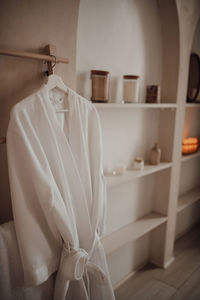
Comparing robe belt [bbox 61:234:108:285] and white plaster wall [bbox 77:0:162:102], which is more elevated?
white plaster wall [bbox 77:0:162:102]

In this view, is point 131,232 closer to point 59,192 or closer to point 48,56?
point 59,192

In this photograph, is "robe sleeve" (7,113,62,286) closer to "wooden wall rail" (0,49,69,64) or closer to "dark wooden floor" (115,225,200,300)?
"wooden wall rail" (0,49,69,64)

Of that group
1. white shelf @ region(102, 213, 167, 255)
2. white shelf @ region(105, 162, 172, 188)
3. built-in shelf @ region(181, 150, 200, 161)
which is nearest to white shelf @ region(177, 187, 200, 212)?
white shelf @ region(102, 213, 167, 255)

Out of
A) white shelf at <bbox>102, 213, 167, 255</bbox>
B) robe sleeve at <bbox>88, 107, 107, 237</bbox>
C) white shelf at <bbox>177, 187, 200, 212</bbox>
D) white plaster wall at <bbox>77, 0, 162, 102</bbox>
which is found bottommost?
white shelf at <bbox>102, 213, 167, 255</bbox>

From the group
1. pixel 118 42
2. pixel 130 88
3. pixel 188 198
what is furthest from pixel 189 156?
pixel 118 42

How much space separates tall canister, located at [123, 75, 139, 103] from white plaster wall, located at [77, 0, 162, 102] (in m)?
0.09

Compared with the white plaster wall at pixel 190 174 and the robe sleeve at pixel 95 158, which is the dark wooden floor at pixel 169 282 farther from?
the robe sleeve at pixel 95 158

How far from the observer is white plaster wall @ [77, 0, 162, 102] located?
5.20 ft

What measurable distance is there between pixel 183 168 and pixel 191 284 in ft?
3.72

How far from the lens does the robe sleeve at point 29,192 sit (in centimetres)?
106

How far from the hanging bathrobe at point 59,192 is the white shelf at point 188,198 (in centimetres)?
137

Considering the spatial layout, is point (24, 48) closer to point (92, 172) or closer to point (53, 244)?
point (92, 172)

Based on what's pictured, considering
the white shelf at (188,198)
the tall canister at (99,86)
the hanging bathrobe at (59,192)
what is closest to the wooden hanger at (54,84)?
the hanging bathrobe at (59,192)

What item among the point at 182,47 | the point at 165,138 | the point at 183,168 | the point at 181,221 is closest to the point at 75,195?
the point at 165,138
